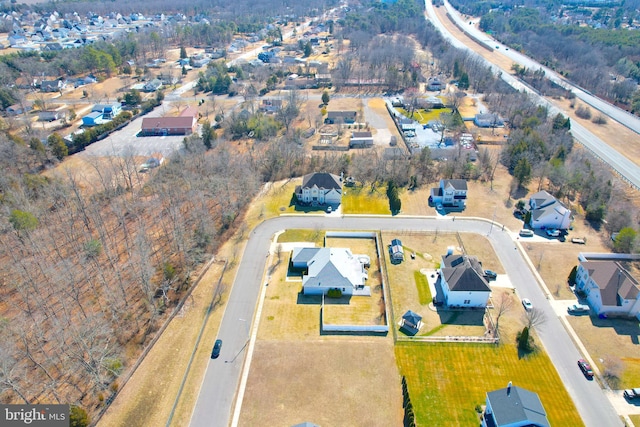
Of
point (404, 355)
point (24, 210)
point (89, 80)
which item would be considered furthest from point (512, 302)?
point (89, 80)

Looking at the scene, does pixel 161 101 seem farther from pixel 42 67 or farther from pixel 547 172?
pixel 547 172

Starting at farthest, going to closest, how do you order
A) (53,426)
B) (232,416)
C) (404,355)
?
(404,355) → (232,416) → (53,426)

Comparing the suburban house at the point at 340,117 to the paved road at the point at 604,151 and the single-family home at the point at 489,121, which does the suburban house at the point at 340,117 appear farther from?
the paved road at the point at 604,151

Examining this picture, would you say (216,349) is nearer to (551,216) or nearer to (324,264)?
(324,264)

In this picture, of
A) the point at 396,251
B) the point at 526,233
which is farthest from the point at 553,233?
the point at 396,251

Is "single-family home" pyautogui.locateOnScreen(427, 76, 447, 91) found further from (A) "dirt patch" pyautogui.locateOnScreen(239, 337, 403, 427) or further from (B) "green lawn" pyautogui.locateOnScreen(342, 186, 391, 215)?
(A) "dirt patch" pyautogui.locateOnScreen(239, 337, 403, 427)
